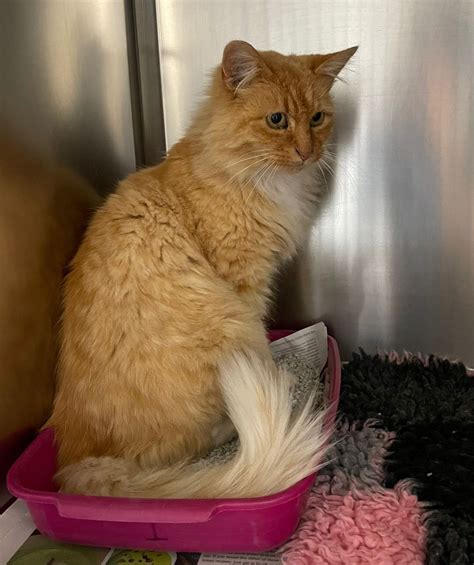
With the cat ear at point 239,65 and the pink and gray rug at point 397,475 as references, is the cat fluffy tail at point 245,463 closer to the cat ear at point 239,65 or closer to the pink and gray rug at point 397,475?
the pink and gray rug at point 397,475

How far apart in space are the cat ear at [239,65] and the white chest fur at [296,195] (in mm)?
233

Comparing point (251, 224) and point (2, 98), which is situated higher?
point (2, 98)

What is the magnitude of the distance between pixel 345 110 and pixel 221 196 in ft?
1.71

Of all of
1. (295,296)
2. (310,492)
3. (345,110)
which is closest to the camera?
(310,492)

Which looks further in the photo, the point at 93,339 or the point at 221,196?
the point at 221,196

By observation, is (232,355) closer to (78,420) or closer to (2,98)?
(78,420)

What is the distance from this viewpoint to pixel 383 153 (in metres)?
1.63

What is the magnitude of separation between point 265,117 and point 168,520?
2.92ft

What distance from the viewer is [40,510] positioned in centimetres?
104

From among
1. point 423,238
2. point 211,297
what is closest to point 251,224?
point 211,297

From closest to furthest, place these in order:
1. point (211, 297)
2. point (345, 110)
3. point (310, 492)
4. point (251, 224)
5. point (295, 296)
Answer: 1. point (310, 492)
2. point (211, 297)
3. point (251, 224)
4. point (345, 110)
5. point (295, 296)

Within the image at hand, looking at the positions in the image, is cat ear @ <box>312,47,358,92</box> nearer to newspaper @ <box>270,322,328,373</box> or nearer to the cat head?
the cat head

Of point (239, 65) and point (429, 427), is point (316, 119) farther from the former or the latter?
point (429, 427)

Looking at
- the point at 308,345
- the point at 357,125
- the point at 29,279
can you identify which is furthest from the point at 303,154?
the point at 29,279
